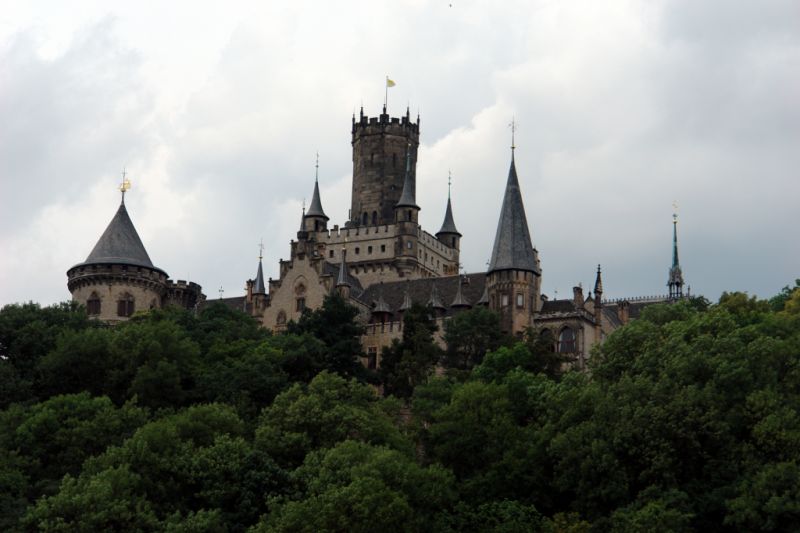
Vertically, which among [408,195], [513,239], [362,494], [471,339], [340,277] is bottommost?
[362,494]

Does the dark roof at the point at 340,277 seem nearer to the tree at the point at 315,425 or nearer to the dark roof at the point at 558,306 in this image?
the dark roof at the point at 558,306

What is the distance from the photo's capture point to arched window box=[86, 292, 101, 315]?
12167 centimetres

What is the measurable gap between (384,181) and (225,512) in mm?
65043

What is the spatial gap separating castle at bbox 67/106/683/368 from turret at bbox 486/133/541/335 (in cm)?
7

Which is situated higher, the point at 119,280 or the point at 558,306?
the point at 119,280

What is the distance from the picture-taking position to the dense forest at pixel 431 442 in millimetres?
73375

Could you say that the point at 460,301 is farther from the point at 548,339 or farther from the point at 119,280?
the point at 119,280

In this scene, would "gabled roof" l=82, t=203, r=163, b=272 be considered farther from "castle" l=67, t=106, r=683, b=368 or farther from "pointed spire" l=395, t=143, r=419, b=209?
"pointed spire" l=395, t=143, r=419, b=209

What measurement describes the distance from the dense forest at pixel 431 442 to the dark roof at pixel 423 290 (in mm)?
23259

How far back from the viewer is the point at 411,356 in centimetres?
10450

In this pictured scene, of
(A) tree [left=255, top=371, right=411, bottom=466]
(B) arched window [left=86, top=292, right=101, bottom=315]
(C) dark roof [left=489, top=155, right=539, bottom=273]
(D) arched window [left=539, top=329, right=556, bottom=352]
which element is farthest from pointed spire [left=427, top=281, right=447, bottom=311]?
(A) tree [left=255, top=371, right=411, bottom=466]

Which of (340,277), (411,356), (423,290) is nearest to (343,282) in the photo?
(340,277)

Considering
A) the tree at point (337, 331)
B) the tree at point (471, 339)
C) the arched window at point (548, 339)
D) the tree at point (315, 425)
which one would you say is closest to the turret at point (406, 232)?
the arched window at point (548, 339)

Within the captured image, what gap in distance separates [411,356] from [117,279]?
91.6 ft
